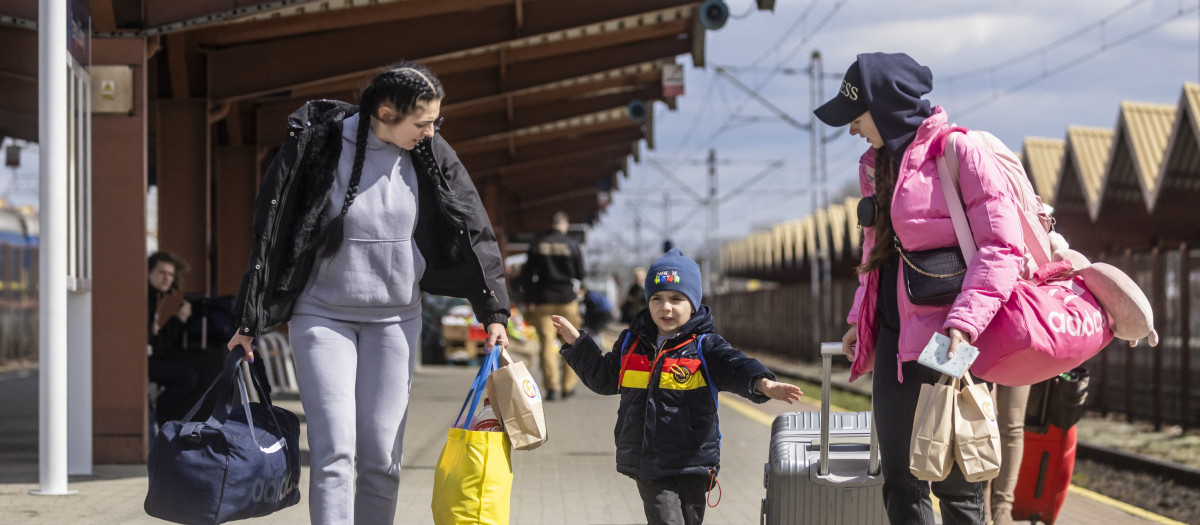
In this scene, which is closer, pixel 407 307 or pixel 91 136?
pixel 407 307

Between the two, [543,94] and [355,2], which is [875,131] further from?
[543,94]

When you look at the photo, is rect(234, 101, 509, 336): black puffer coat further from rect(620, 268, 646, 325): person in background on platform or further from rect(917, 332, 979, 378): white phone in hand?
rect(620, 268, 646, 325): person in background on platform

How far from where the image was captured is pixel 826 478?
4.87 meters

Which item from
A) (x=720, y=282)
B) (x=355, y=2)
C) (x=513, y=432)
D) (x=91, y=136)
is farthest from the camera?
(x=720, y=282)

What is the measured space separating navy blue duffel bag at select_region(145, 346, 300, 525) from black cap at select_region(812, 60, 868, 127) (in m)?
1.99

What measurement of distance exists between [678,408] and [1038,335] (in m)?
1.40

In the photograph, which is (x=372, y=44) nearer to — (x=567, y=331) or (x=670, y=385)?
(x=567, y=331)

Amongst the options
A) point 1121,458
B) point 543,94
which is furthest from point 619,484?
point 543,94

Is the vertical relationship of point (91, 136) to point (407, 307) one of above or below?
above

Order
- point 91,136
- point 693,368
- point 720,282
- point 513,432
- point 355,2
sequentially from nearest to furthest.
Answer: point 513,432
point 693,368
point 91,136
point 355,2
point 720,282

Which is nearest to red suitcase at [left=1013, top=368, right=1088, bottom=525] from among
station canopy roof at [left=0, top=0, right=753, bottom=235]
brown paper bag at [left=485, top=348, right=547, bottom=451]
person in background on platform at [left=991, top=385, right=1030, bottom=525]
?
person in background on platform at [left=991, top=385, right=1030, bottom=525]

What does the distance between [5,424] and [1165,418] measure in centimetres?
1151

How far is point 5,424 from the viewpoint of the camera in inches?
484

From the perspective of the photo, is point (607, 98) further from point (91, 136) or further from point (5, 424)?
point (91, 136)
